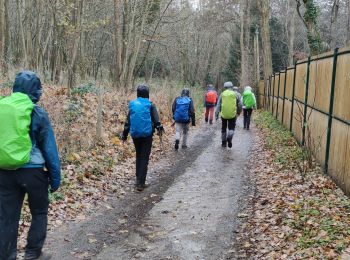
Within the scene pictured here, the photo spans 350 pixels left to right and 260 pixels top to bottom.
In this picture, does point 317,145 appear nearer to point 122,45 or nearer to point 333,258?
point 333,258

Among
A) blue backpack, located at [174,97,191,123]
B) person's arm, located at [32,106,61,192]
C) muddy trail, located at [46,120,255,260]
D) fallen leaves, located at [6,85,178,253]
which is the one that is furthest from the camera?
blue backpack, located at [174,97,191,123]

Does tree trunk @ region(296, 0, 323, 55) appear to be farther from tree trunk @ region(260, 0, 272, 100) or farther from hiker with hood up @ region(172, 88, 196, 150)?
tree trunk @ region(260, 0, 272, 100)

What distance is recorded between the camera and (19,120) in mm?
4309

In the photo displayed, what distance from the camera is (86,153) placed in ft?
34.2

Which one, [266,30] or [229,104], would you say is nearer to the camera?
[229,104]

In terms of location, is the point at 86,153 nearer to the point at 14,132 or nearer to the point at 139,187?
the point at 139,187

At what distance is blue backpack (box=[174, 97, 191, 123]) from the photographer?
13430 millimetres

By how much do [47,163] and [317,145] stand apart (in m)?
6.87

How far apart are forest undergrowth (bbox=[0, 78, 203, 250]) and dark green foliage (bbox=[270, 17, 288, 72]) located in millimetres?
34837

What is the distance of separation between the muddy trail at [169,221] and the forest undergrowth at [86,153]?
39 centimetres

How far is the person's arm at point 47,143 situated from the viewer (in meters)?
4.55

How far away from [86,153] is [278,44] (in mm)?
42117

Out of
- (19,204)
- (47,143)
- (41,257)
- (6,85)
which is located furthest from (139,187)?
(6,85)

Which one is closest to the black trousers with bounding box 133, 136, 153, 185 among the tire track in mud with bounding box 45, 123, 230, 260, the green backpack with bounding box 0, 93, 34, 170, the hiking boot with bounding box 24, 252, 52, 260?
the tire track in mud with bounding box 45, 123, 230, 260
